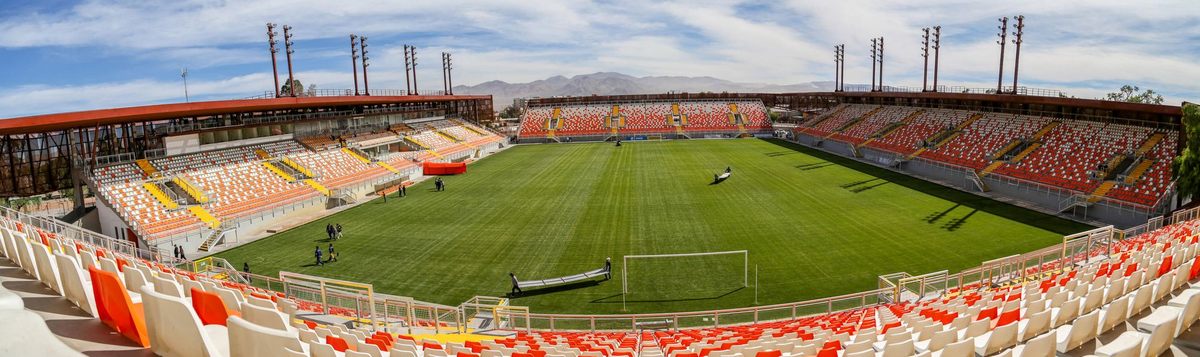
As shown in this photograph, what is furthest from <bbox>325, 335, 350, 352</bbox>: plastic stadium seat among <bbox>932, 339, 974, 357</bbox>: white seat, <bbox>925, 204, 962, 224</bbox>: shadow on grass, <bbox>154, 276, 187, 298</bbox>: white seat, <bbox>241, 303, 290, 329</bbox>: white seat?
<bbox>925, 204, 962, 224</bbox>: shadow on grass

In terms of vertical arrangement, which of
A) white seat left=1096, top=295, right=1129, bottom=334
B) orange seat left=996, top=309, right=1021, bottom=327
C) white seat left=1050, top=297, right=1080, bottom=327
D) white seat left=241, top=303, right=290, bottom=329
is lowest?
orange seat left=996, top=309, right=1021, bottom=327

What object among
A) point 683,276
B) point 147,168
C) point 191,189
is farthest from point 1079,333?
point 147,168

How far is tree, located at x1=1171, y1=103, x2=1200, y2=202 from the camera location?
21.9 metres

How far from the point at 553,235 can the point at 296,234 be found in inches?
461

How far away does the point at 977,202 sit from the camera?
28953mm

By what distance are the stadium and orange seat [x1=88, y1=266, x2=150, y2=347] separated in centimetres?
4

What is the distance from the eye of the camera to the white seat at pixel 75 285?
6.05 metres

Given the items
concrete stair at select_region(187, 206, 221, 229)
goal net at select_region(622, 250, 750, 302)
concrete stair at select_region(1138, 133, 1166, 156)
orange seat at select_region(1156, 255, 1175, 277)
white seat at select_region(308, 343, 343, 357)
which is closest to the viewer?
white seat at select_region(308, 343, 343, 357)

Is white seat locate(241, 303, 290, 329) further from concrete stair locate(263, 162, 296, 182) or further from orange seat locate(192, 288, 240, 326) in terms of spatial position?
concrete stair locate(263, 162, 296, 182)

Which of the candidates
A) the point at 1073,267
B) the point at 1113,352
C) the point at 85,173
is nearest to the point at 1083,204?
the point at 1073,267

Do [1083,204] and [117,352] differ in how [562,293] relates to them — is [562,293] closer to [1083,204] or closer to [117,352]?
[117,352]

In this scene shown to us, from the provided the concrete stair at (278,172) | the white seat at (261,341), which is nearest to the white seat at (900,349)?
the white seat at (261,341)

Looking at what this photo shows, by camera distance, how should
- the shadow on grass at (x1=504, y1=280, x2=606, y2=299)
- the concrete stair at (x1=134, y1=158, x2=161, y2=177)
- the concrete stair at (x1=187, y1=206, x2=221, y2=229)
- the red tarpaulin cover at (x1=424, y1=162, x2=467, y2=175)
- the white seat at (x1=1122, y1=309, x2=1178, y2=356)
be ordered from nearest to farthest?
the white seat at (x1=1122, y1=309, x2=1178, y2=356), the shadow on grass at (x1=504, y1=280, x2=606, y2=299), the concrete stair at (x1=187, y1=206, x2=221, y2=229), the concrete stair at (x1=134, y1=158, x2=161, y2=177), the red tarpaulin cover at (x1=424, y1=162, x2=467, y2=175)

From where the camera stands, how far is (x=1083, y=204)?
25438 mm
